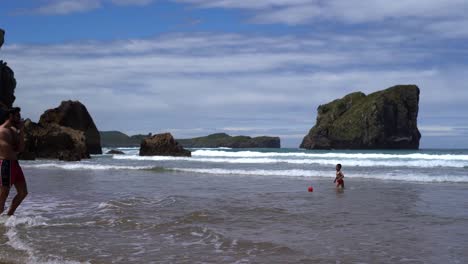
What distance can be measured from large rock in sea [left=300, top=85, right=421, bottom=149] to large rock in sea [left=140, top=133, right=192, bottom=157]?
49890 millimetres

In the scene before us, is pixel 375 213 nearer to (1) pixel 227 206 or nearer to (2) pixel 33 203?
(1) pixel 227 206

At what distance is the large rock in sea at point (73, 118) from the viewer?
43812mm

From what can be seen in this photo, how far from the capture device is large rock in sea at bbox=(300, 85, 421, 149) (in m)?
85.7

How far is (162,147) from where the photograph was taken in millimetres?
42938

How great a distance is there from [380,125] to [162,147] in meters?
53.8

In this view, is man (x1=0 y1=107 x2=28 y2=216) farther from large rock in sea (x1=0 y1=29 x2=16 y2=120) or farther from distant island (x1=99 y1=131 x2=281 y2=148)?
distant island (x1=99 y1=131 x2=281 y2=148)

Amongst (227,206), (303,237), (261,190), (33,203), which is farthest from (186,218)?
(261,190)

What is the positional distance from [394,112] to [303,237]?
3348 inches

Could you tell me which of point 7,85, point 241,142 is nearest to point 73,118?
point 7,85

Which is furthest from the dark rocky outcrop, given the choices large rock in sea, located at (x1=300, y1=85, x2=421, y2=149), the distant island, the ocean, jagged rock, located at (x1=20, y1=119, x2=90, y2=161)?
the ocean

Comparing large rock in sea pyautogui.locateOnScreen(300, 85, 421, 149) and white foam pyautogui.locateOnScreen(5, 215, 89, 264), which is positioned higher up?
large rock in sea pyautogui.locateOnScreen(300, 85, 421, 149)

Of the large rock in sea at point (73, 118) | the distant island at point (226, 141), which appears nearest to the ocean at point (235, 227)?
the large rock in sea at point (73, 118)

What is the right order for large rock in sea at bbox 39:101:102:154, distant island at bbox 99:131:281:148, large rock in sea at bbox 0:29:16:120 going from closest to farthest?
large rock in sea at bbox 39:101:102:154, large rock in sea at bbox 0:29:16:120, distant island at bbox 99:131:281:148

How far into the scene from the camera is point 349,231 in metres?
7.79
